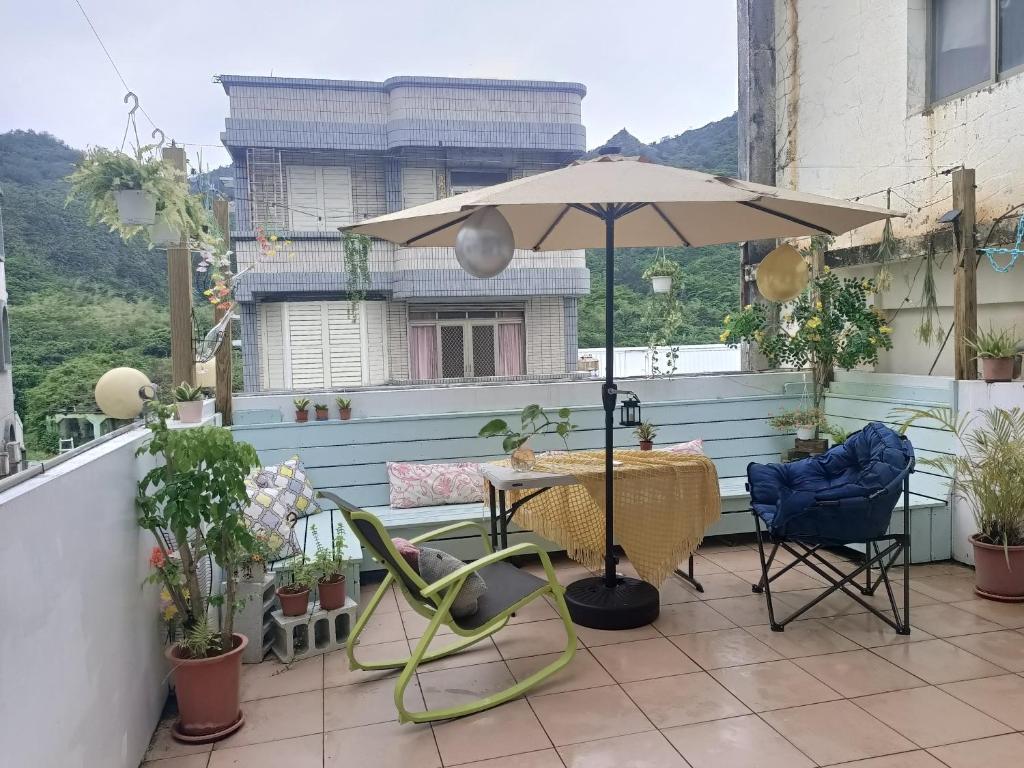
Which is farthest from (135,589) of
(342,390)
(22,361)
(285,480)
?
(342,390)

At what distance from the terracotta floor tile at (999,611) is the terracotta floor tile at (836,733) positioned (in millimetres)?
1341

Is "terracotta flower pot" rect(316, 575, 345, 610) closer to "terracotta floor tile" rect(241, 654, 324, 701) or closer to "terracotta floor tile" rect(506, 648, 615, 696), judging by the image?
"terracotta floor tile" rect(241, 654, 324, 701)

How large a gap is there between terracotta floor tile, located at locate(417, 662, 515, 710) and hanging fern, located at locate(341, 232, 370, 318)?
287 centimetres

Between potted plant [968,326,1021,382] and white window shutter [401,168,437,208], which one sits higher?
white window shutter [401,168,437,208]

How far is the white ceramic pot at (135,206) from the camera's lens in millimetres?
2842

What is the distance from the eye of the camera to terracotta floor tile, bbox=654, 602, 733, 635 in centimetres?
358

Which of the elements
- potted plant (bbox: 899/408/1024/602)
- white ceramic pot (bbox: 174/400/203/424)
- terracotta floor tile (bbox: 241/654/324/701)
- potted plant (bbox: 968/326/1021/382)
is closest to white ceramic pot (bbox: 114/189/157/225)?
white ceramic pot (bbox: 174/400/203/424)

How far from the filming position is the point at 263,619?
3410mm

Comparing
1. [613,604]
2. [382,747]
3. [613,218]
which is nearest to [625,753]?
[382,747]

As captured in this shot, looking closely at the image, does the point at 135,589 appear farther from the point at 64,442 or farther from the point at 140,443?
the point at 64,442

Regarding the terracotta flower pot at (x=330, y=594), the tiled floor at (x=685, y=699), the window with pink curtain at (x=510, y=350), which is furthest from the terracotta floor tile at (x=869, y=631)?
the window with pink curtain at (x=510, y=350)

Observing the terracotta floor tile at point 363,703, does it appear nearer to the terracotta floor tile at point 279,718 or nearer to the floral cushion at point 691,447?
the terracotta floor tile at point 279,718

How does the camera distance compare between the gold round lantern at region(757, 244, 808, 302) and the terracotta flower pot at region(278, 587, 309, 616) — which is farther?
the gold round lantern at region(757, 244, 808, 302)

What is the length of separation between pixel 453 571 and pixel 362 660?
29.8 inches
